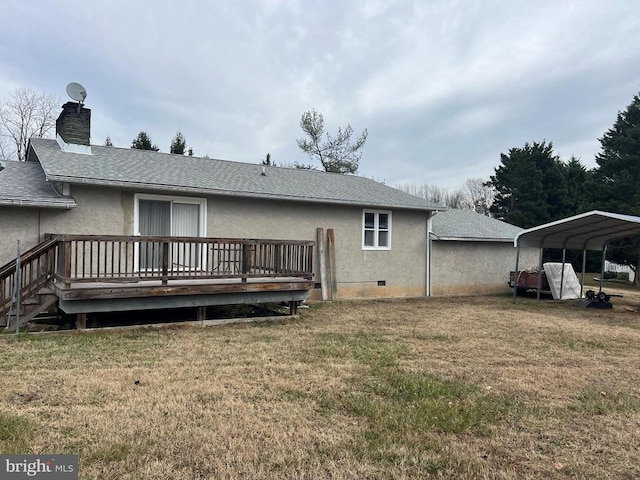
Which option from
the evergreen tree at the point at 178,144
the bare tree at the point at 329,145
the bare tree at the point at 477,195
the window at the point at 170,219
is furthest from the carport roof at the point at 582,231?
the bare tree at the point at 477,195

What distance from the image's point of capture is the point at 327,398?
14.0 feet

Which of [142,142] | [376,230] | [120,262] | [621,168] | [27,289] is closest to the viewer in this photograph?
[27,289]

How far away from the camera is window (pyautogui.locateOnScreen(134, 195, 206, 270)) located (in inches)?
379

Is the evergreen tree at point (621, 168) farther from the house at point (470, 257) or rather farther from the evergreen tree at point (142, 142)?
the evergreen tree at point (142, 142)

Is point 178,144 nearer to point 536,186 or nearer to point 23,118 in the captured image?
point 23,118

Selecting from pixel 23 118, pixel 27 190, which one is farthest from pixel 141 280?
pixel 23 118

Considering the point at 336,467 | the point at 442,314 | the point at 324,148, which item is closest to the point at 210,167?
the point at 442,314

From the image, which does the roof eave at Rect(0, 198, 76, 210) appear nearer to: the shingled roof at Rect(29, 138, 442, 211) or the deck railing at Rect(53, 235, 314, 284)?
the shingled roof at Rect(29, 138, 442, 211)

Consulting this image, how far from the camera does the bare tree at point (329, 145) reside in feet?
93.6

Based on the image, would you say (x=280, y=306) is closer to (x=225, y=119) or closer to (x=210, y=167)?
(x=210, y=167)

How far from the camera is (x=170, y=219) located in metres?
10.0

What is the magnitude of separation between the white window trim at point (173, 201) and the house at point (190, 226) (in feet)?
0.08

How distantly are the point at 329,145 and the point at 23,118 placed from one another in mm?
17961

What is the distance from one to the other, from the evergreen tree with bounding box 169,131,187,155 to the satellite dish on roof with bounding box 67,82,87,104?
50.7 feet
